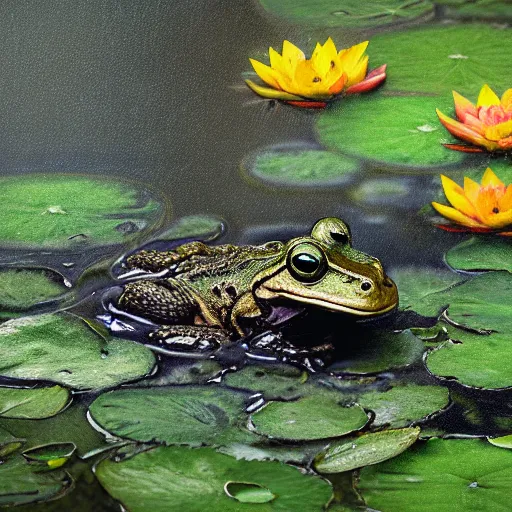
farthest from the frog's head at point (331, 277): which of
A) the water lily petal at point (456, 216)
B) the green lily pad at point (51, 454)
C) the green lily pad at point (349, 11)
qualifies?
the green lily pad at point (349, 11)

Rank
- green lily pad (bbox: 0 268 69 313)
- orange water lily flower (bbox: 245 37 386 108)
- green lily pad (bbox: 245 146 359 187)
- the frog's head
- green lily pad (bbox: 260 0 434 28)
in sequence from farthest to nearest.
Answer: green lily pad (bbox: 260 0 434 28) < orange water lily flower (bbox: 245 37 386 108) < green lily pad (bbox: 245 146 359 187) < green lily pad (bbox: 0 268 69 313) < the frog's head

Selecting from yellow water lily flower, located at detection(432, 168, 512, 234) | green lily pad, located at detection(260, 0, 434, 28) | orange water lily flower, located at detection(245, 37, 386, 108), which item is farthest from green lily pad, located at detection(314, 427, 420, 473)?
green lily pad, located at detection(260, 0, 434, 28)

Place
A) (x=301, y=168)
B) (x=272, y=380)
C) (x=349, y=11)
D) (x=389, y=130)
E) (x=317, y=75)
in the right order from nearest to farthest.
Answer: (x=272, y=380) → (x=301, y=168) → (x=389, y=130) → (x=317, y=75) → (x=349, y=11)

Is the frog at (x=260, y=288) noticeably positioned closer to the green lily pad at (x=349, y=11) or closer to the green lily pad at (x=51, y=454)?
the green lily pad at (x=51, y=454)

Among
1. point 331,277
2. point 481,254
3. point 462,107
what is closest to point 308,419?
point 331,277

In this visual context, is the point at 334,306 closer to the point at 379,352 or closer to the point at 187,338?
the point at 379,352

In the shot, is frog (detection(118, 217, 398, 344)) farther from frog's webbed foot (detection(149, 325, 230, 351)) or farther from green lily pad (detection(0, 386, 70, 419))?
green lily pad (detection(0, 386, 70, 419))

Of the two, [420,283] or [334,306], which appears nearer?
[334,306]
